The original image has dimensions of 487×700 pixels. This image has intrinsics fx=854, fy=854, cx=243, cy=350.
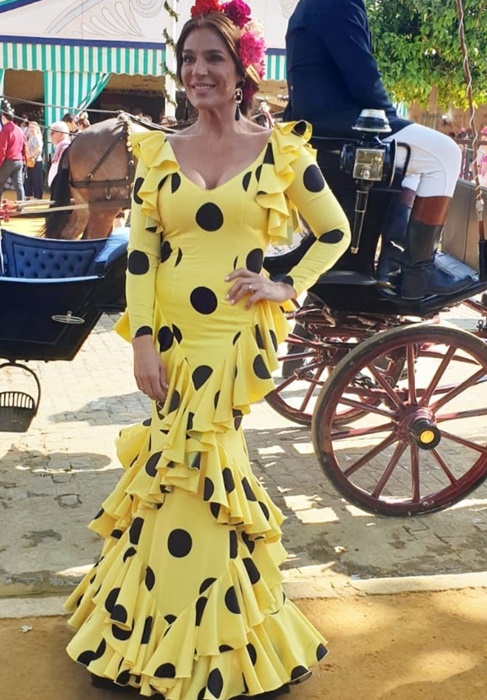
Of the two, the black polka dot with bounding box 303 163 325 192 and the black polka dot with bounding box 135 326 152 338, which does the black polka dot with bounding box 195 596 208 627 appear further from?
the black polka dot with bounding box 303 163 325 192

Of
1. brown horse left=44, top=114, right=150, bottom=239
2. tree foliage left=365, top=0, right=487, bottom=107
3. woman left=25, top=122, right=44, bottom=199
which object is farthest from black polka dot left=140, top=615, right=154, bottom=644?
woman left=25, top=122, right=44, bottom=199

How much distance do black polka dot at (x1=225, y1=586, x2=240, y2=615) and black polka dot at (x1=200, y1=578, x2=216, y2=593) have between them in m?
0.06

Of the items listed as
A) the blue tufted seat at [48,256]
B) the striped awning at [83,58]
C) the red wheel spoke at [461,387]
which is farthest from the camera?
the striped awning at [83,58]

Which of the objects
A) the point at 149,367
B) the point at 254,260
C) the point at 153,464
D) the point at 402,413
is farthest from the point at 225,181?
the point at 402,413

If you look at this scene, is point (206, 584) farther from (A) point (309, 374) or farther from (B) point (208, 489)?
(A) point (309, 374)

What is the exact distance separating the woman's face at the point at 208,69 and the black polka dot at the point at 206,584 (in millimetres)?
1380

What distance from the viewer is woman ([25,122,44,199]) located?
16.2 metres

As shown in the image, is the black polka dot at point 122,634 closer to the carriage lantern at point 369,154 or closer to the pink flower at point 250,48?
the pink flower at point 250,48

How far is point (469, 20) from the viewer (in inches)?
439

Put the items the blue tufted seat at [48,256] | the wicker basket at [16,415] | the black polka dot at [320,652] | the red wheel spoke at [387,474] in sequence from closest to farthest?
1. the black polka dot at [320,652]
2. the red wheel spoke at [387,474]
3. the wicker basket at [16,415]
4. the blue tufted seat at [48,256]

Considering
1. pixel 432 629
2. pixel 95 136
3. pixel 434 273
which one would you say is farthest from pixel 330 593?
pixel 95 136

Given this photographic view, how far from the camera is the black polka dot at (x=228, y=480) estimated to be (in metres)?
2.54

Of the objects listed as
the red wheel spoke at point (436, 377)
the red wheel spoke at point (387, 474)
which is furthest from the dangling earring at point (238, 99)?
the red wheel spoke at point (387, 474)

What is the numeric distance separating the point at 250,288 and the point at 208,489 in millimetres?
601
